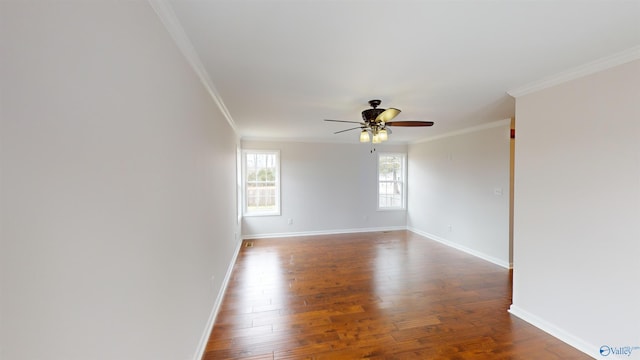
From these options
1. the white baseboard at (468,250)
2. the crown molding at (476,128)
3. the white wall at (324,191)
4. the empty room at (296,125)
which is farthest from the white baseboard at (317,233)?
the crown molding at (476,128)

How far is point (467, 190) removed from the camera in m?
4.55

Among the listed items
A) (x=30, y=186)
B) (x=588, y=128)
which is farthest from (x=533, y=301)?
(x=30, y=186)

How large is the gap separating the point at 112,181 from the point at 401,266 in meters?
3.87

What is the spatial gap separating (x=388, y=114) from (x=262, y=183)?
3790 millimetres

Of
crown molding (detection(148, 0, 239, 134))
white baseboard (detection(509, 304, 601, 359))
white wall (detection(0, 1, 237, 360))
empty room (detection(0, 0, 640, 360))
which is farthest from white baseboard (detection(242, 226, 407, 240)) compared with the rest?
white wall (detection(0, 1, 237, 360))

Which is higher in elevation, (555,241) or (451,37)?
(451,37)

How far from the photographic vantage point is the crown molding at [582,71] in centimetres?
176

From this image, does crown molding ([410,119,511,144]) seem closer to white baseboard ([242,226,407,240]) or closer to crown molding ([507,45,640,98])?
crown molding ([507,45,640,98])

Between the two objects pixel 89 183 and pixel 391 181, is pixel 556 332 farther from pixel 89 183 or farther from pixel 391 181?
pixel 391 181

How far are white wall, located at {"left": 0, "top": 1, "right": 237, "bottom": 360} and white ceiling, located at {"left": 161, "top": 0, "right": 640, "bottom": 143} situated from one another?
0.44 meters

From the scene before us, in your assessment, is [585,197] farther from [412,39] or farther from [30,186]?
[30,186]

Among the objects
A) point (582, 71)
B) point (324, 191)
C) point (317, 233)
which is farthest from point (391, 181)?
point (582, 71)

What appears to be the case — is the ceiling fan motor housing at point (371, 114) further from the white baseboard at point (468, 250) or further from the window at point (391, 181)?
the window at point (391, 181)

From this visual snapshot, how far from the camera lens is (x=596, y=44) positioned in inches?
65.7
